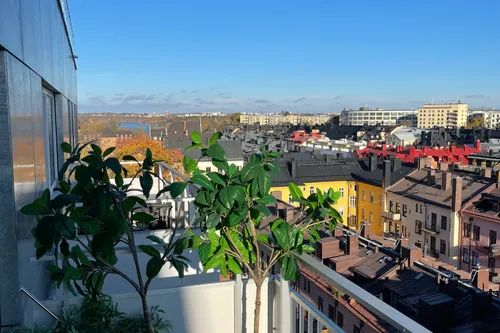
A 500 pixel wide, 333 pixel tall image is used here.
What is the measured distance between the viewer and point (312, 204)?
218cm

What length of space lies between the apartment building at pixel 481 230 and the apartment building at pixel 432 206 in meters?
0.37

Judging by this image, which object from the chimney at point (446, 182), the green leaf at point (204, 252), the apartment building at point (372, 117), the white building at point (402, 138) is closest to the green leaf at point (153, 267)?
the green leaf at point (204, 252)

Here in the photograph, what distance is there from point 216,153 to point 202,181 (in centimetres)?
14

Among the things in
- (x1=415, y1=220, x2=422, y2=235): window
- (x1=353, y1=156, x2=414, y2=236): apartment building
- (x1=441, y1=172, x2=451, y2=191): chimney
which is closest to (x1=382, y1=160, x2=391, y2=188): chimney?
(x1=353, y1=156, x2=414, y2=236): apartment building

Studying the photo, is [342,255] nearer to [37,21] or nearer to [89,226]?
[37,21]

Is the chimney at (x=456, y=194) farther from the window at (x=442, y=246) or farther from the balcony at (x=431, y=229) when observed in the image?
the window at (x=442, y=246)

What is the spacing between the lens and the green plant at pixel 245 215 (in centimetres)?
187

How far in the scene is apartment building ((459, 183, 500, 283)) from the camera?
22.7 metres

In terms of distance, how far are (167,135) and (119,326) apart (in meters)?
51.1

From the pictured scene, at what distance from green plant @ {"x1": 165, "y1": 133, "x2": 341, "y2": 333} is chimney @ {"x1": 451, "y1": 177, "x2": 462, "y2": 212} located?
24.1m

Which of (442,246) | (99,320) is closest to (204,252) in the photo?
(99,320)

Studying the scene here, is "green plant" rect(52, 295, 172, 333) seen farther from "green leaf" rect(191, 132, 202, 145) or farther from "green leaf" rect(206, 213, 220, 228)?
"green leaf" rect(191, 132, 202, 145)

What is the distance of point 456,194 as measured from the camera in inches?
957

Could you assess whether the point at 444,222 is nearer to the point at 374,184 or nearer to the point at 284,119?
the point at 374,184
